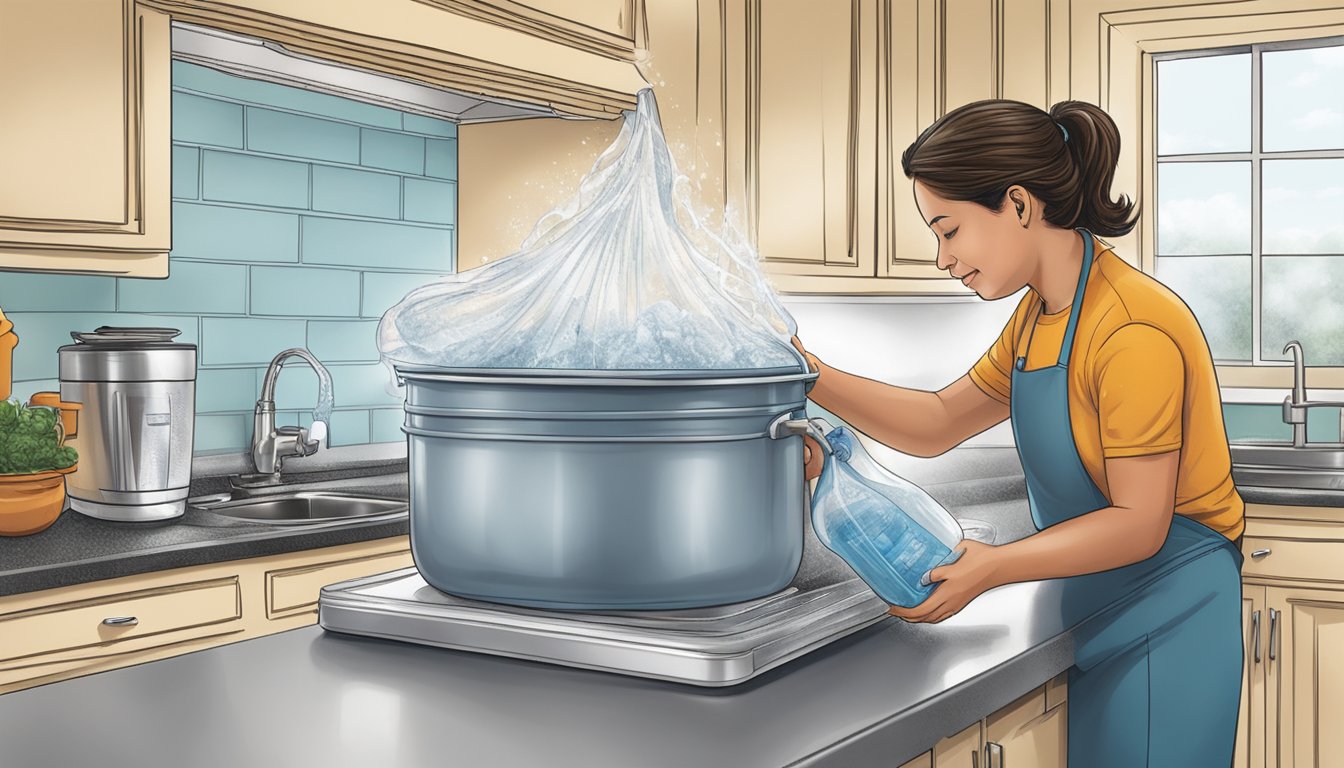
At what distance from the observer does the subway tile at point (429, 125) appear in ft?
10.0

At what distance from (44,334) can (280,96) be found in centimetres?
77

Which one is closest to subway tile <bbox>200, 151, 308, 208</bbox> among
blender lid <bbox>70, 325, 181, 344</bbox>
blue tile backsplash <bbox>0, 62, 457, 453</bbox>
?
blue tile backsplash <bbox>0, 62, 457, 453</bbox>

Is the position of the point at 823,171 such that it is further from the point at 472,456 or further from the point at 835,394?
the point at 472,456

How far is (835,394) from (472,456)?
0.72 metres

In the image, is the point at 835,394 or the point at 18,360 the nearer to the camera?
the point at 835,394

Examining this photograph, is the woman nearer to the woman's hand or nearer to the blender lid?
the woman's hand

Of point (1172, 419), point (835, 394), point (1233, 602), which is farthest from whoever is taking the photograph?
point (835, 394)

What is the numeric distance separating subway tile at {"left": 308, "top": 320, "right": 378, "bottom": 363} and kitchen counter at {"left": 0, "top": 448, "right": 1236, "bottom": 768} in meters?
1.83

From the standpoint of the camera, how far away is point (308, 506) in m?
2.64

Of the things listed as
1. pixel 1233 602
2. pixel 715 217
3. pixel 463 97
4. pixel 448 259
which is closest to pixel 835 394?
pixel 1233 602

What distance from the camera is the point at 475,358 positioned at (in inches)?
40.4

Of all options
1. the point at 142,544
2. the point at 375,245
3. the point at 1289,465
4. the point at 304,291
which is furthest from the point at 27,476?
the point at 1289,465

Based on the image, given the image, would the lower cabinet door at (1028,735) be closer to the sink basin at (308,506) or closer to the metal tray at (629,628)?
the metal tray at (629,628)

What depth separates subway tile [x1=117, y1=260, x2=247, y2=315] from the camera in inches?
97.6
